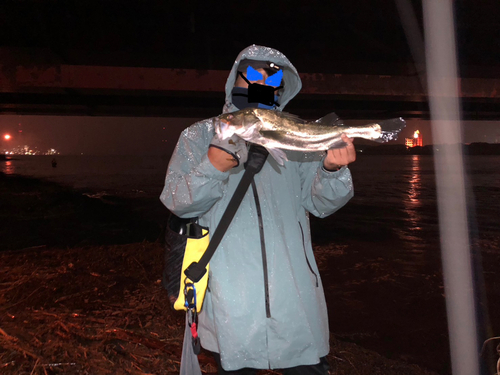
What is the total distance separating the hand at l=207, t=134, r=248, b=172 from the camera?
2.08 metres

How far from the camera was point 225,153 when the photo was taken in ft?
6.85

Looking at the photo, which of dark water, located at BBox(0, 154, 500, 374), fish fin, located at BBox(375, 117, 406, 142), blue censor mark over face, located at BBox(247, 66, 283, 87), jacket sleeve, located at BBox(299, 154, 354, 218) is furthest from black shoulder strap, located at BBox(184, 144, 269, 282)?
dark water, located at BBox(0, 154, 500, 374)

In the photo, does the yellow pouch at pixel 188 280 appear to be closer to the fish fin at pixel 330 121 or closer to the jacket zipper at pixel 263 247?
the jacket zipper at pixel 263 247

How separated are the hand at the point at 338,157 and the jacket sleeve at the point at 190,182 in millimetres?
781

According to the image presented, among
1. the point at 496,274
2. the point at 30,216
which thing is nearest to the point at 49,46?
the point at 30,216

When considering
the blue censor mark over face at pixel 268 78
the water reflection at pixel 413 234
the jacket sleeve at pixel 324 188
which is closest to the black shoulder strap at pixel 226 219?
the jacket sleeve at pixel 324 188

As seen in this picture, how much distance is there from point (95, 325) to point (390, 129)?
169 inches

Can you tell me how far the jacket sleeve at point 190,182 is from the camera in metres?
2.06

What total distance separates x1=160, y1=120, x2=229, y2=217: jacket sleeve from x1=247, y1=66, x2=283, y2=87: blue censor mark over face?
70 cm

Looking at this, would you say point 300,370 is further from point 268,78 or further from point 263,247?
point 268,78

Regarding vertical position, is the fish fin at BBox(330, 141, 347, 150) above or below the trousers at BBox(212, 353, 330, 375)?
above

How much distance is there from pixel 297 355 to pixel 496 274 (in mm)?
6300

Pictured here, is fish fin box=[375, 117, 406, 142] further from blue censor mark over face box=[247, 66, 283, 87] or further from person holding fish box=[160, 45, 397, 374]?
blue censor mark over face box=[247, 66, 283, 87]

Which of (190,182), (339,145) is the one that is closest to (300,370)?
(190,182)
